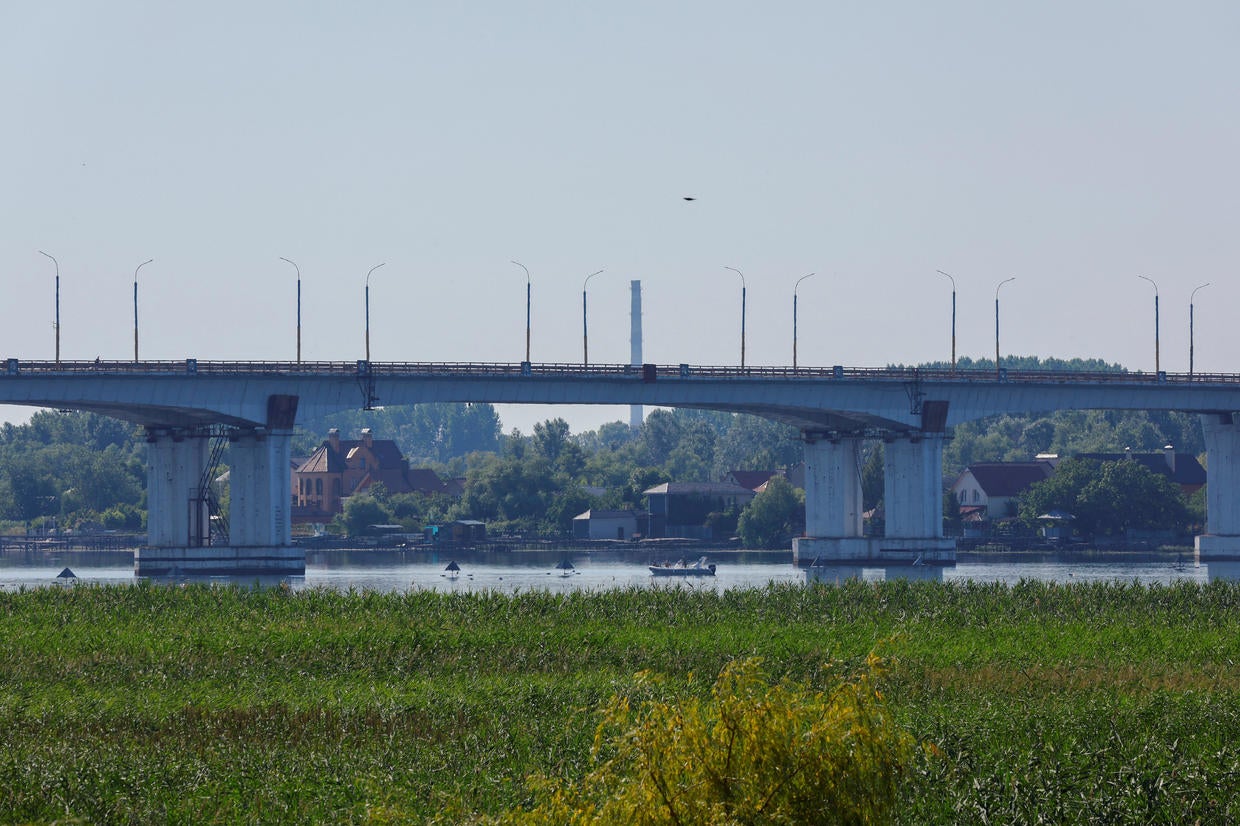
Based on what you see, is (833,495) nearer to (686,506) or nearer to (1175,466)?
(686,506)

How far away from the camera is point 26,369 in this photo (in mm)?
91250

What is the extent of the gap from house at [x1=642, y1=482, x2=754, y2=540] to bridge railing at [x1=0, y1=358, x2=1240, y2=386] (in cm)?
6495

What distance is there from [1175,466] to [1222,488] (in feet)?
199

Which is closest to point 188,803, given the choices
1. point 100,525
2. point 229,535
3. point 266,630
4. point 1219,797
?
point 1219,797

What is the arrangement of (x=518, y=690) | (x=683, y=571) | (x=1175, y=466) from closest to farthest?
(x=518, y=690) → (x=683, y=571) → (x=1175, y=466)

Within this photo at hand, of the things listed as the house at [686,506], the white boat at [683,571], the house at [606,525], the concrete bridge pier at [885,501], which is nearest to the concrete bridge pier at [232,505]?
the white boat at [683,571]

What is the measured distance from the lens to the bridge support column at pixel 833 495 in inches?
4638

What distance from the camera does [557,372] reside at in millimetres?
103062

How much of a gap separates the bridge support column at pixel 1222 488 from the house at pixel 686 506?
6144cm

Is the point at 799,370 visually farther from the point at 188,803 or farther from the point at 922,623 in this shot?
the point at 188,803

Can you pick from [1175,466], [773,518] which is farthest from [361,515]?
[1175,466]

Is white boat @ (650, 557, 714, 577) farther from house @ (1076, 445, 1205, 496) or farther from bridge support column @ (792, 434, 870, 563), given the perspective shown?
house @ (1076, 445, 1205, 496)

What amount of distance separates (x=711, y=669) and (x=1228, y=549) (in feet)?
315

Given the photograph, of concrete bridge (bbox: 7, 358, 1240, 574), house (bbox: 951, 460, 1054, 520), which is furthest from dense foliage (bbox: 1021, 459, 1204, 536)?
concrete bridge (bbox: 7, 358, 1240, 574)
